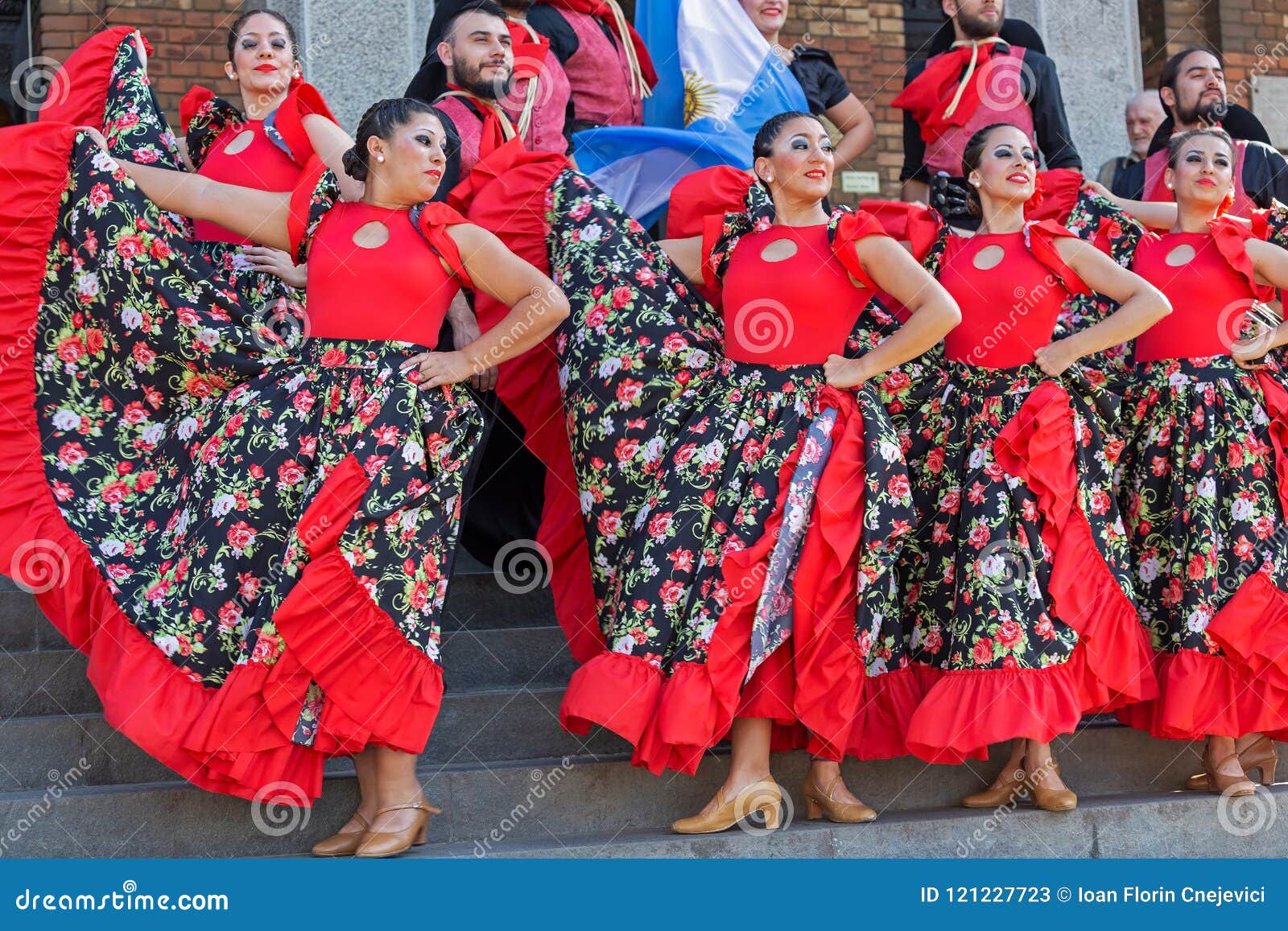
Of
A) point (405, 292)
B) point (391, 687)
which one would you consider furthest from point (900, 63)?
point (391, 687)

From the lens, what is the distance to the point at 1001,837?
13.9 feet

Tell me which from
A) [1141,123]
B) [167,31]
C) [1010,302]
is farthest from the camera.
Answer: [167,31]

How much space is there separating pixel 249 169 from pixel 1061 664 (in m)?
2.72

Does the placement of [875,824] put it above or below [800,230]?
below

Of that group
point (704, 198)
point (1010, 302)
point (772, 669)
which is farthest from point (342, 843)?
point (1010, 302)

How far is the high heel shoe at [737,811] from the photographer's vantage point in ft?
13.3

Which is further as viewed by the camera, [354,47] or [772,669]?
[354,47]

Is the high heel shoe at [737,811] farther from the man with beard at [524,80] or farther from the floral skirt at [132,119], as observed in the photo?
the man with beard at [524,80]

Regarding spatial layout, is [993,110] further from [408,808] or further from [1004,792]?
[408,808]

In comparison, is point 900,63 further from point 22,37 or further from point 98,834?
point 98,834

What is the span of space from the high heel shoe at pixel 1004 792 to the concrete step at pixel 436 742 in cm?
101

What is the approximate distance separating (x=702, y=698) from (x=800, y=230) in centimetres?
135

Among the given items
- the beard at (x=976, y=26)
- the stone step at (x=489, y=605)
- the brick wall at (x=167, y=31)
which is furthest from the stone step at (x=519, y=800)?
the brick wall at (x=167, y=31)

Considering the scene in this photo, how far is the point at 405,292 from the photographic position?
13.3 feet
